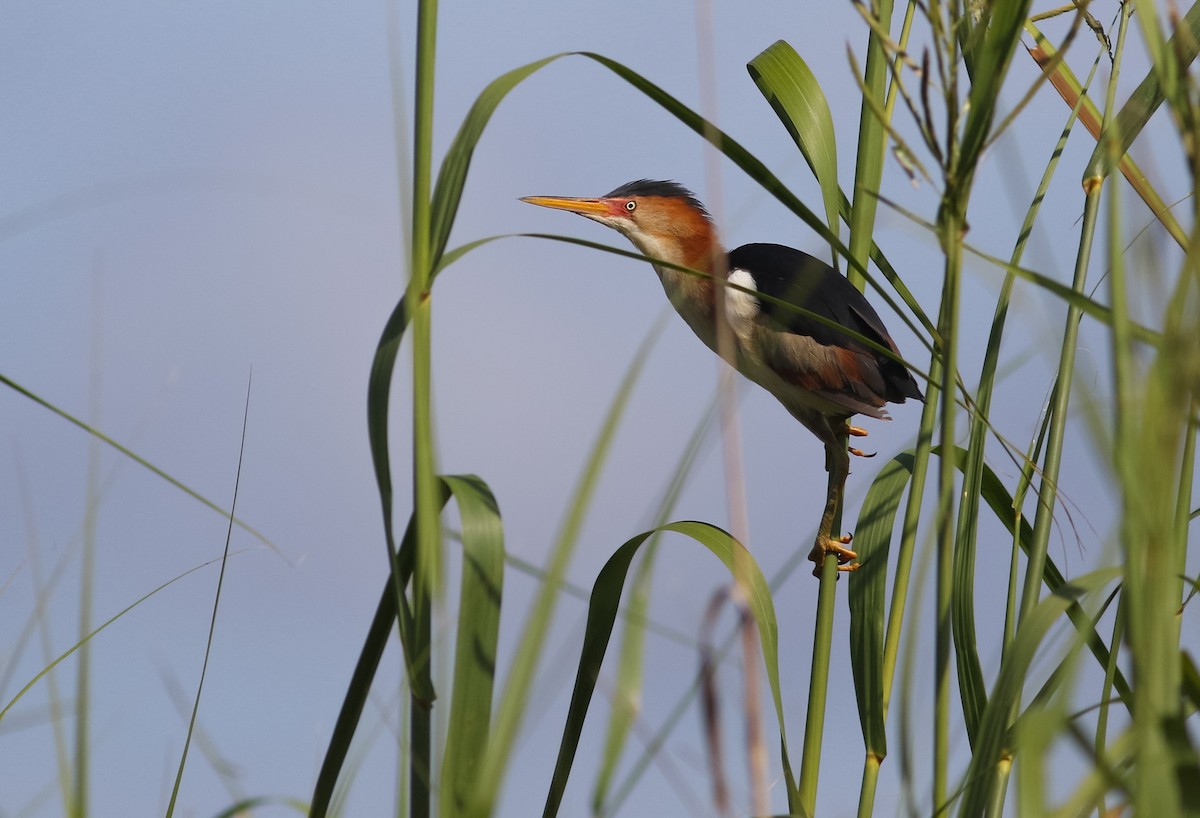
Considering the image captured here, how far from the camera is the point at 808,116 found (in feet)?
5.71

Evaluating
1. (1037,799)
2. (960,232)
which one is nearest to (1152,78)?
(960,232)

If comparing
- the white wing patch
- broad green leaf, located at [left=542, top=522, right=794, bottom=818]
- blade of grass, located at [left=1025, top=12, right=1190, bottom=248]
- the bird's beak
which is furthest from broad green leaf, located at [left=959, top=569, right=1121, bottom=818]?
the bird's beak

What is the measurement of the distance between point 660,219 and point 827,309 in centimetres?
126

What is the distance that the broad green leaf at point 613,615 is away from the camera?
1.39 metres

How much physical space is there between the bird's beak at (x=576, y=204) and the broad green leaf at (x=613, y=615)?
193cm

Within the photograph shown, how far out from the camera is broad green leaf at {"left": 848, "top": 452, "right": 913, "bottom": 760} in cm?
166

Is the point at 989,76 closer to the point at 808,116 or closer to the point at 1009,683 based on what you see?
the point at 1009,683

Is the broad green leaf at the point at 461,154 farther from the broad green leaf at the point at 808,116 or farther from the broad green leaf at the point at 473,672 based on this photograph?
the broad green leaf at the point at 808,116

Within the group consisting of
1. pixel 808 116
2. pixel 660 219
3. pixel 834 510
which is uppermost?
pixel 808 116

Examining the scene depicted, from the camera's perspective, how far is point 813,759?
162 centimetres

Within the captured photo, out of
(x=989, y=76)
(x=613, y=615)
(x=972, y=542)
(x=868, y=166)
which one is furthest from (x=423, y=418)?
(x=868, y=166)

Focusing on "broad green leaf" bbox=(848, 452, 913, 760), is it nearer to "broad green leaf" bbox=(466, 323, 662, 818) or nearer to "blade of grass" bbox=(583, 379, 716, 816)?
"blade of grass" bbox=(583, 379, 716, 816)

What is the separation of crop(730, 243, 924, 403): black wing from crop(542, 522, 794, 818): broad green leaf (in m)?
1.27

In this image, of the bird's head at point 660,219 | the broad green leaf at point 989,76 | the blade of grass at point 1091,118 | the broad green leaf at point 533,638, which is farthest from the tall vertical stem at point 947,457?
the bird's head at point 660,219
